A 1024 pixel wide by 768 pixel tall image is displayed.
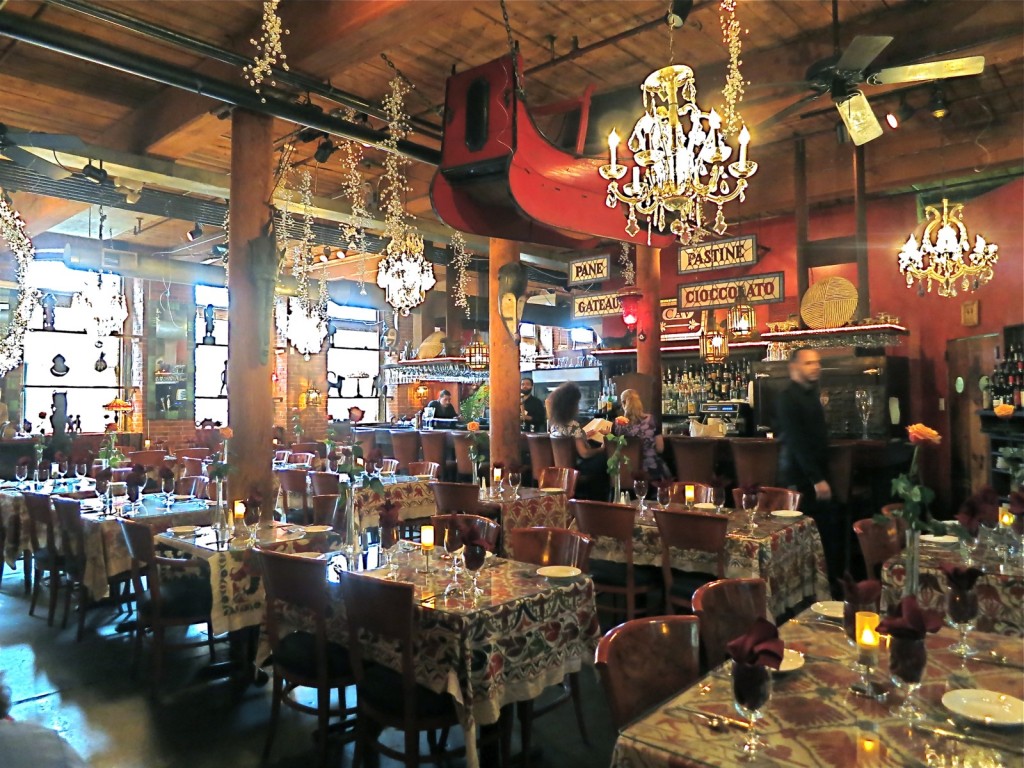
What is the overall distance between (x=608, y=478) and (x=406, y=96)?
3.77 metres

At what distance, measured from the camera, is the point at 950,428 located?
927cm

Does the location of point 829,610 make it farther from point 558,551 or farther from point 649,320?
point 649,320

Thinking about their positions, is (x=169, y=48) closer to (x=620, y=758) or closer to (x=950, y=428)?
(x=620, y=758)

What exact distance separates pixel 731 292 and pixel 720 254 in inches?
32.8

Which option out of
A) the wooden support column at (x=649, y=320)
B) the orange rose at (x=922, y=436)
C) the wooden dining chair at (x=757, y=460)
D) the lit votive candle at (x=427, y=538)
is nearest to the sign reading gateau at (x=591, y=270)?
the wooden support column at (x=649, y=320)

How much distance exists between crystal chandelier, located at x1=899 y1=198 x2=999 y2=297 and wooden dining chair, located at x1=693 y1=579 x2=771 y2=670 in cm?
594

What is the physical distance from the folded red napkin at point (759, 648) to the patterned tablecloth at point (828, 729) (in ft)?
0.54

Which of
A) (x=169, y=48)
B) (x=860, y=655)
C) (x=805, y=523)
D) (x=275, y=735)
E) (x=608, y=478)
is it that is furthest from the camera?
(x=608, y=478)

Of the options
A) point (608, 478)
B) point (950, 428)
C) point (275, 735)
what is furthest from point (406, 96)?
point (950, 428)

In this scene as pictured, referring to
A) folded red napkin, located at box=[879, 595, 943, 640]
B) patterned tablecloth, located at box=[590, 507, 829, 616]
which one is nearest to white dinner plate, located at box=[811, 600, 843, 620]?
folded red napkin, located at box=[879, 595, 943, 640]

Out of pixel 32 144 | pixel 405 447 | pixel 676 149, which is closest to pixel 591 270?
pixel 405 447

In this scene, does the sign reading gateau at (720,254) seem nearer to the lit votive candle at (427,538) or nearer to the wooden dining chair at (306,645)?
the lit votive candle at (427,538)

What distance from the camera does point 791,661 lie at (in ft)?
6.79

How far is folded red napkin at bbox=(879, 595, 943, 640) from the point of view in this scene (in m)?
1.75
